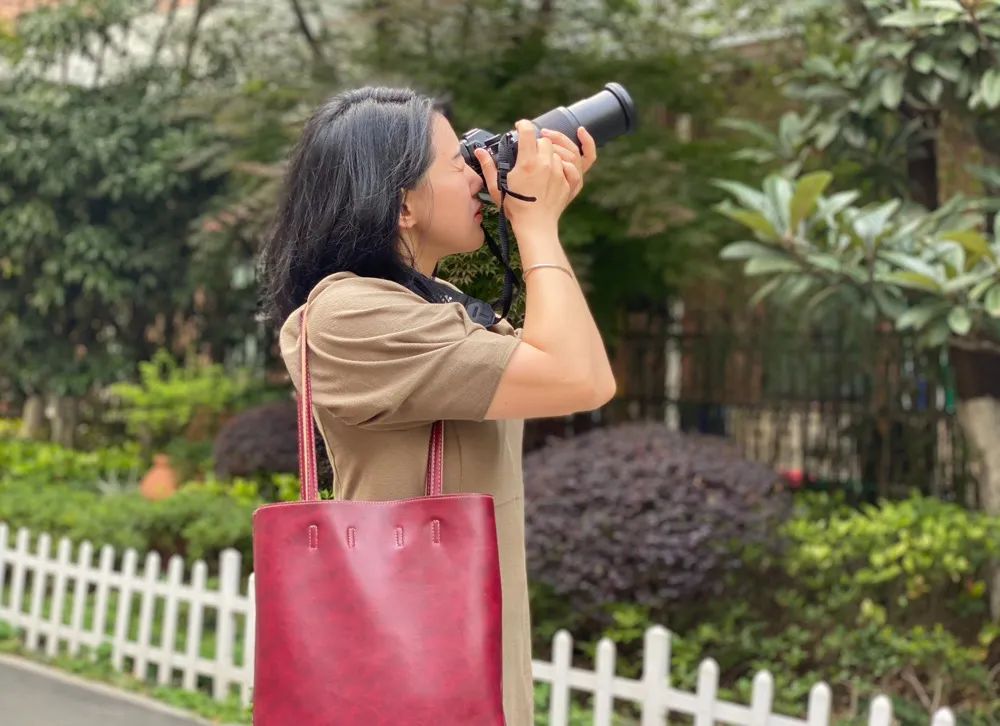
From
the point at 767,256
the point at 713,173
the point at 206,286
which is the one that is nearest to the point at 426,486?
the point at 767,256

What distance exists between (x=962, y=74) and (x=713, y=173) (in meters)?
2.35

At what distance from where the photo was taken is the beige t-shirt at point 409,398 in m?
1.56

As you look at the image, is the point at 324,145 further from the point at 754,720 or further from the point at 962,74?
the point at 962,74

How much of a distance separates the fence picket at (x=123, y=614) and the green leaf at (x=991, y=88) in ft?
13.5

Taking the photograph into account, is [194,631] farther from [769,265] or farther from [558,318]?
[558,318]

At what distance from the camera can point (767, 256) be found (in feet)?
15.3

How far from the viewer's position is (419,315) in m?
1.59

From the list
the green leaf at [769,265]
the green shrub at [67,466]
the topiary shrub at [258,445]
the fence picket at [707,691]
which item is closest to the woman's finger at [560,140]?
the fence picket at [707,691]

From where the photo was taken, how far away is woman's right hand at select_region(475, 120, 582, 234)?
5.39 feet

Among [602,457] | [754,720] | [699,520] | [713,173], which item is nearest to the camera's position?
[754,720]

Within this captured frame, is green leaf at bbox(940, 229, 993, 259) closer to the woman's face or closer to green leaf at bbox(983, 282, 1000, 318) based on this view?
green leaf at bbox(983, 282, 1000, 318)

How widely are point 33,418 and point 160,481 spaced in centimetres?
309

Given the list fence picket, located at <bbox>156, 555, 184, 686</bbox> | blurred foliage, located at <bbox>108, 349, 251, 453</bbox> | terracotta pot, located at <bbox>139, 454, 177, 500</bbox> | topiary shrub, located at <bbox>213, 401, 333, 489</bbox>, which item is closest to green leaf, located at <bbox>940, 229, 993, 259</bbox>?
fence picket, located at <bbox>156, 555, 184, 686</bbox>

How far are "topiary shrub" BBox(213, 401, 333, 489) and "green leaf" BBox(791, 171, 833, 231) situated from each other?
3.71 meters
